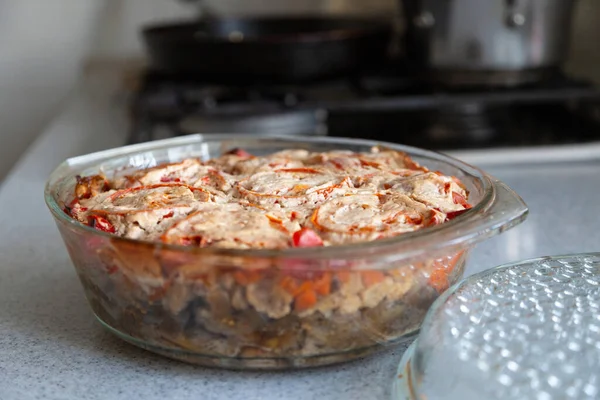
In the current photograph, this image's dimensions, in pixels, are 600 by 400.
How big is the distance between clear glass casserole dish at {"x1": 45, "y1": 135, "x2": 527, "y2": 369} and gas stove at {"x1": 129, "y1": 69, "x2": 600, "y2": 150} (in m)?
0.60

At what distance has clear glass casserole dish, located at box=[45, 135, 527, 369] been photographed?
53 centimetres

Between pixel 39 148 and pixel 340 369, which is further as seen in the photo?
pixel 39 148

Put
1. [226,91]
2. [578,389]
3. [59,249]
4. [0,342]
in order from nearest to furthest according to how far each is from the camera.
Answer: [578,389]
[0,342]
[59,249]
[226,91]

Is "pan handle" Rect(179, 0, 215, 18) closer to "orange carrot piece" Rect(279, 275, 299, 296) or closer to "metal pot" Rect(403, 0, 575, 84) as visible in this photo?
"metal pot" Rect(403, 0, 575, 84)

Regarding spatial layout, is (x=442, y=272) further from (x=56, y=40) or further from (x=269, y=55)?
(x=56, y=40)

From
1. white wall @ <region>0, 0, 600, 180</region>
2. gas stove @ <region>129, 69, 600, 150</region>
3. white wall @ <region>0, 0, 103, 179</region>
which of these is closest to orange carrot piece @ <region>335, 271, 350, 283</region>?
gas stove @ <region>129, 69, 600, 150</region>

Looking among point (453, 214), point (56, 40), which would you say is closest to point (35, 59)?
point (56, 40)

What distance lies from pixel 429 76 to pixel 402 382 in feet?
2.97

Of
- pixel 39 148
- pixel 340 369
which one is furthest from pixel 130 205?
pixel 39 148

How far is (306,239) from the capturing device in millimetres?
581

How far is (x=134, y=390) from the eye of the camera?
1.89 feet

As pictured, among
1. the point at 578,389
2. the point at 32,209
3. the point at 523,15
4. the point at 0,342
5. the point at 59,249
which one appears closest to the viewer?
the point at 578,389

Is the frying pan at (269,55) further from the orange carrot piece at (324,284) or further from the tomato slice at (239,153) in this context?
the orange carrot piece at (324,284)

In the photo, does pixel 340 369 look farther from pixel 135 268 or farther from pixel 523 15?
pixel 523 15
